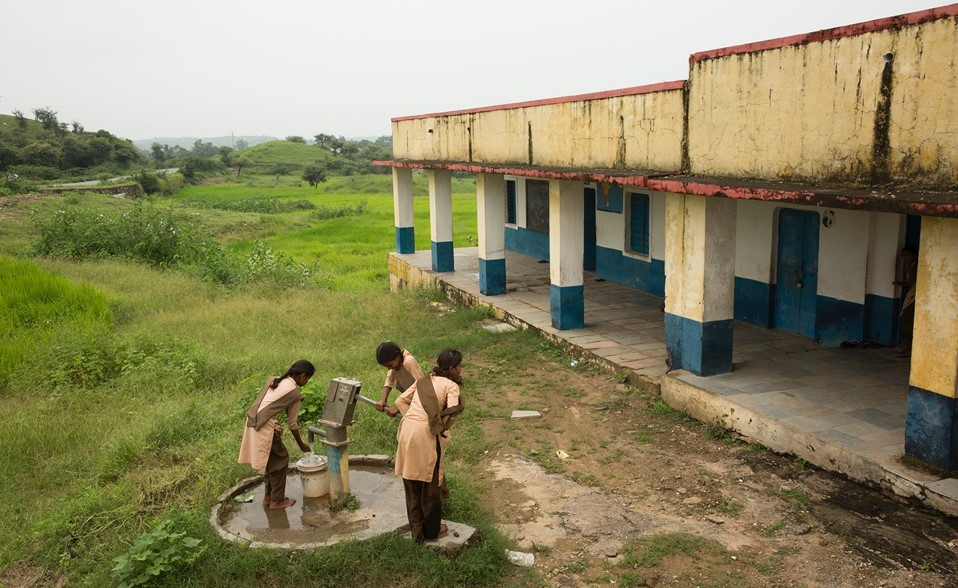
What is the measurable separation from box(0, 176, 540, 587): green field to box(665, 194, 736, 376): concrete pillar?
94.1 inches

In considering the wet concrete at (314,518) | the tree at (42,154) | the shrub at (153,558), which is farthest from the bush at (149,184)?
the shrub at (153,558)

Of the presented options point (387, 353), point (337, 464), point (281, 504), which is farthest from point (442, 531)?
point (281, 504)

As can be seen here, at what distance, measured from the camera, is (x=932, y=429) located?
546cm

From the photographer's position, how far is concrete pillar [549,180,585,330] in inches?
395

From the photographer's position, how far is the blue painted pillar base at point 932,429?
536 cm

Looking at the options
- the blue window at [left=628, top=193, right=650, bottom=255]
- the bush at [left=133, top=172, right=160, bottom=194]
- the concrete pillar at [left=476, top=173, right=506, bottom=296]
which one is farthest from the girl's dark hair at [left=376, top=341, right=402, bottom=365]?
the bush at [left=133, top=172, right=160, bottom=194]

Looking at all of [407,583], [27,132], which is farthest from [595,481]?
[27,132]

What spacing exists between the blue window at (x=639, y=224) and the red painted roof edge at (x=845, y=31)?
4.83 meters

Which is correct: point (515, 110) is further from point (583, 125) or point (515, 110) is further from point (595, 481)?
point (595, 481)

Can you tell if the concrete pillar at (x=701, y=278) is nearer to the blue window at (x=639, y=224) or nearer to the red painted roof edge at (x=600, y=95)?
the red painted roof edge at (x=600, y=95)

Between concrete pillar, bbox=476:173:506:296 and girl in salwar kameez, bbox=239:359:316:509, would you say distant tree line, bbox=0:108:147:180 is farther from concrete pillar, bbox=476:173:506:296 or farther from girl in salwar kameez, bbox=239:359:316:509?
girl in salwar kameez, bbox=239:359:316:509

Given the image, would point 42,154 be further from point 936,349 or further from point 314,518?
point 936,349

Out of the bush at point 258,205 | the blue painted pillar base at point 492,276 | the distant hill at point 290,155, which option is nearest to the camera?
the blue painted pillar base at point 492,276

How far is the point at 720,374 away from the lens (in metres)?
7.86
